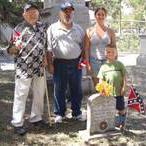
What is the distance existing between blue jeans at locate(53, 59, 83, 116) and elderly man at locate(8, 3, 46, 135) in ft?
1.41

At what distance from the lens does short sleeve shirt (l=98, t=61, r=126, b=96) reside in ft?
20.5

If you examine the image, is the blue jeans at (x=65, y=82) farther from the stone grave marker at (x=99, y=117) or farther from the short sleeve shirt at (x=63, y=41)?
the stone grave marker at (x=99, y=117)

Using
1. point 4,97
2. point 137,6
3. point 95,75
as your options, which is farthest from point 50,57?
point 137,6

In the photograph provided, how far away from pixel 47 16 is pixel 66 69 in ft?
10.3

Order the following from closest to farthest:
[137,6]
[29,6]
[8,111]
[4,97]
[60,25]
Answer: [29,6]
[60,25]
[8,111]
[4,97]
[137,6]

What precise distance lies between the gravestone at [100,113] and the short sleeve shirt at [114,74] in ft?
0.61

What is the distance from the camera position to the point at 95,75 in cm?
665

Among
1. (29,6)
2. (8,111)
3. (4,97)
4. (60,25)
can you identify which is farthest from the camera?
(4,97)

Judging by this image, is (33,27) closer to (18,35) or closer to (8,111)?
(18,35)

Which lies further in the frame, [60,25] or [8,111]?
[8,111]

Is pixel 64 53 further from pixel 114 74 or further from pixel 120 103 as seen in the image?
pixel 120 103

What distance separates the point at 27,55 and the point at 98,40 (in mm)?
1117

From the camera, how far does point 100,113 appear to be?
6.26m

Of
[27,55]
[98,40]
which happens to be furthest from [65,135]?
[98,40]
